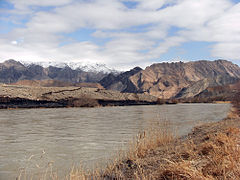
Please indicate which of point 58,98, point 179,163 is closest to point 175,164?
point 179,163

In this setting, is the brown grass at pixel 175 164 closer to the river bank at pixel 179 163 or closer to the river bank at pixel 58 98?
the river bank at pixel 179 163

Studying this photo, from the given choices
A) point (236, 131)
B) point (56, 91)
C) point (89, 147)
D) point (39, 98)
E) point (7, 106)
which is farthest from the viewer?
point (56, 91)

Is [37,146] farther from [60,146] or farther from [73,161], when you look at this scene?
[73,161]

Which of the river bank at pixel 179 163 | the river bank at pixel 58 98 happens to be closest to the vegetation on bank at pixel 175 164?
the river bank at pixel 179 163

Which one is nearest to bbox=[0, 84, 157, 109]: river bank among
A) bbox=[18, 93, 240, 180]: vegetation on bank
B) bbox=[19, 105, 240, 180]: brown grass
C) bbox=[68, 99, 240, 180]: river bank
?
bbox=[18, 93, 240, 180]: vegetation on bank

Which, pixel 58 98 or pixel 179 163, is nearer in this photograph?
pixel 179 163

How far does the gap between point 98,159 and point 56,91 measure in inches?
1956

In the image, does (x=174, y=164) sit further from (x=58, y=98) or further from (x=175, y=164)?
(x=58, y=98)

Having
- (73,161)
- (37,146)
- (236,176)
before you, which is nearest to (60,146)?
(37,146)

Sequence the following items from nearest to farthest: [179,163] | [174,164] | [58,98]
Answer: [174,164], [179,163], [58,98]

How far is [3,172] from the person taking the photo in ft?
28.4

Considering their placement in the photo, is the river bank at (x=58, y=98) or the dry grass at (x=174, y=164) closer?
the dry grass at (x=174, y=164)

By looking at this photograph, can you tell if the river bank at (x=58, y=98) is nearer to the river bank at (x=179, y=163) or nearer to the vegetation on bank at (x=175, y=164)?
the vegetation on bank at (x=175, y=164)

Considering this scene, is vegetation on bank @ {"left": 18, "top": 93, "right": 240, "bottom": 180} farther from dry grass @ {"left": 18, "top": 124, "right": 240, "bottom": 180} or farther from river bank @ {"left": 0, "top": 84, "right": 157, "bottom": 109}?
river bank @ {"left": 0, "top": 84, "right": 157, "bottom": 109}
